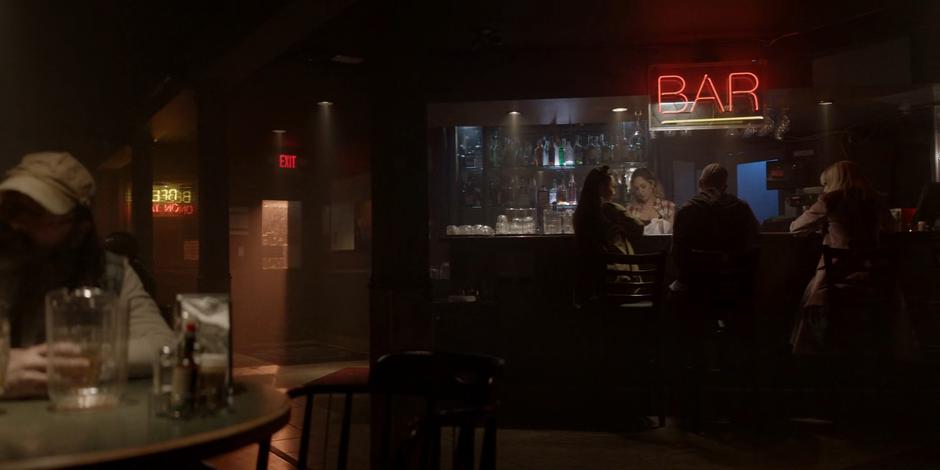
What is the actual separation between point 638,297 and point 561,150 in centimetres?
404

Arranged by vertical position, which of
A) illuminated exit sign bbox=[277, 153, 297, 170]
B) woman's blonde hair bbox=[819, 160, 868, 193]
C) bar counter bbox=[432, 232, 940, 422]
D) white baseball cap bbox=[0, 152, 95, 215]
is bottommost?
bar counter bbox=[432, 232, 940, 422]

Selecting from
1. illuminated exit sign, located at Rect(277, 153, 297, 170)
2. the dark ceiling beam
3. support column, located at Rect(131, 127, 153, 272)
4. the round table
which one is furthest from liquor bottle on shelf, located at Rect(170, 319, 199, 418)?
support column, located at Rect(131, 127, 153, 272)

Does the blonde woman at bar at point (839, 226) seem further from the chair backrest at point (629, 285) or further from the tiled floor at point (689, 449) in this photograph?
the chair backrest at point (629, 285)

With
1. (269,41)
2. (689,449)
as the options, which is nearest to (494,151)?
(269,41)

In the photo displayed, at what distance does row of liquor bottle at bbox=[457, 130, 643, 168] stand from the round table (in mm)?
7215

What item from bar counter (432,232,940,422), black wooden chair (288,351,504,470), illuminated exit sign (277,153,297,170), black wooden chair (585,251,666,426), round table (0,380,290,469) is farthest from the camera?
illuminated exit sign (277,153,297,170)

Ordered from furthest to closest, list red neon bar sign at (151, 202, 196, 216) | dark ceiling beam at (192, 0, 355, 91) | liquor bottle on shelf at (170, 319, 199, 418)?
1. red neon bar sign at (151, 202, 196, 216)
2. dark ceiling beam at (192, 0, 355, 91)
3. liquor bottle on shelf at (170, 319, 199, 418)

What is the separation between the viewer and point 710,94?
724cm

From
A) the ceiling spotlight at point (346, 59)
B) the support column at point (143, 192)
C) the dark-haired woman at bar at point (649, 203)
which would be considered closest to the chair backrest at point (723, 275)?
the dark-haired woman at bar at point (649, 203)

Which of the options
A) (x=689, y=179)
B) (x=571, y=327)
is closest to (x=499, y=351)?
(x=571, y=327)

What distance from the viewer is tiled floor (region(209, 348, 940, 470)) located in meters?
4.00

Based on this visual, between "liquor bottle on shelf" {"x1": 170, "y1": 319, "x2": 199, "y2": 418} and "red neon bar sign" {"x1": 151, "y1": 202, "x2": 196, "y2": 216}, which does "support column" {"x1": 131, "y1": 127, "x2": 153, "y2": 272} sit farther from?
"liquor bottle on shelf" {"x1": 170, "y1": 319, "x2": 199, "y2": 418}

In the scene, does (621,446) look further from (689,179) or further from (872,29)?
(689,179)

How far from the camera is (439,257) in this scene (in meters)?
9.10
